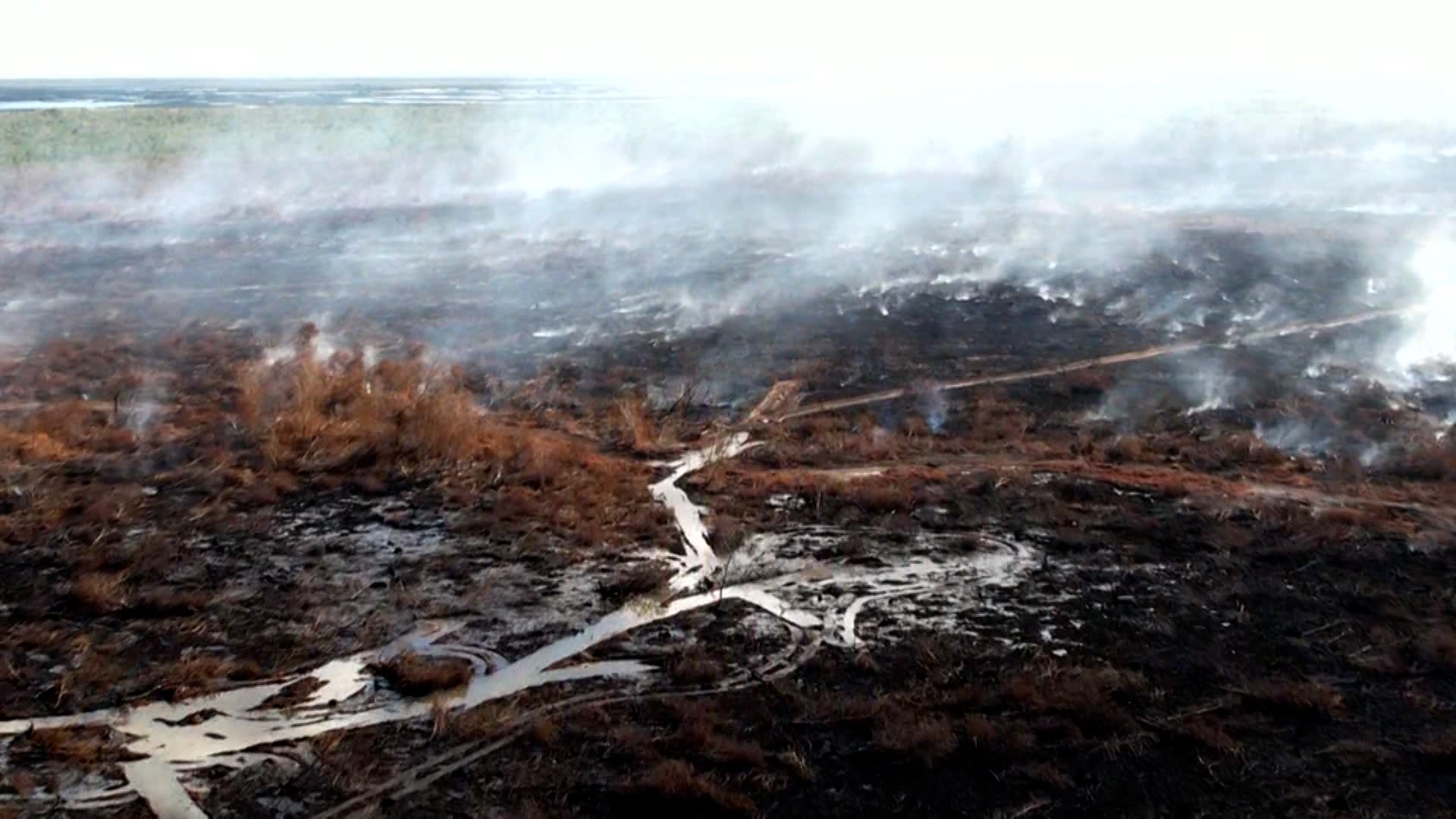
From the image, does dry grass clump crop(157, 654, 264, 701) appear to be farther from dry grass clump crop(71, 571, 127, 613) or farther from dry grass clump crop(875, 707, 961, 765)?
dry grass clump crop(875, 707, 961, 765)

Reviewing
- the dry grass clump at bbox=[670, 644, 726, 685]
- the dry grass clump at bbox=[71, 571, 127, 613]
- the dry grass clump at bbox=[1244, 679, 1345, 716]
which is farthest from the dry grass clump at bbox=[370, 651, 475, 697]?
the dry grass clump at bbox=[1244, 679, 1345, 716]

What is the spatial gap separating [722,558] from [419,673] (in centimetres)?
396

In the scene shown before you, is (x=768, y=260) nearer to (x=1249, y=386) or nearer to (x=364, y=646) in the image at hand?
(x=1249, y=386)

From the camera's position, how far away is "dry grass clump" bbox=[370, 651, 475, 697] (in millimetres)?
9859

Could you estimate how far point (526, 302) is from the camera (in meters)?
25.2

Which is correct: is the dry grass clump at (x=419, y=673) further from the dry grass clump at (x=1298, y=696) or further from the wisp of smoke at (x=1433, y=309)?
the wisp of smoke at (x=1433, y=309)

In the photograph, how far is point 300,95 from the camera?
81812 millimetres

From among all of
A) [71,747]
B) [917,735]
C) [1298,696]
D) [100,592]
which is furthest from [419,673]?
[1298,696]

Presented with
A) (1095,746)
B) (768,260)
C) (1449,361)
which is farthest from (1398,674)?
(768,260)

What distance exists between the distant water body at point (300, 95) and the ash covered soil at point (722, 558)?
161ft

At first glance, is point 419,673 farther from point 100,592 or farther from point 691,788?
point 100,592

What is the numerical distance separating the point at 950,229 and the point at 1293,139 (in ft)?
92.6

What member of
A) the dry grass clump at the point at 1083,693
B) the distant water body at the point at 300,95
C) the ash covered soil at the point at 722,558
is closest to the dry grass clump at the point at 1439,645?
the ash covered soil at the point at 722,558

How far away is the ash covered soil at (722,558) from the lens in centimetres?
891
